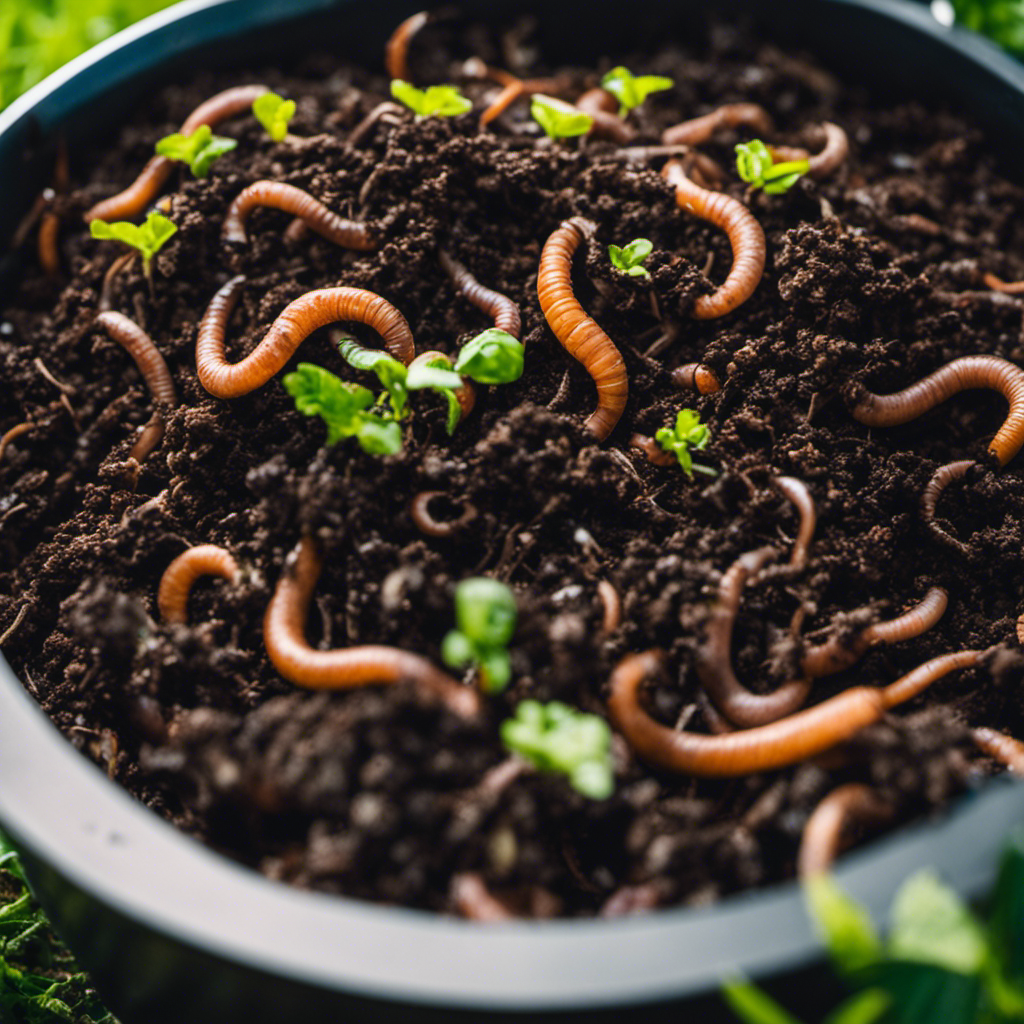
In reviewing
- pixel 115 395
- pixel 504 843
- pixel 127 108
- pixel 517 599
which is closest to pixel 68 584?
pixel 115 395

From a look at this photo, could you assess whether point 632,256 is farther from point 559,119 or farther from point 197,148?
point 197,148

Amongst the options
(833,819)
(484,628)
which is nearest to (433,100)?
(484,628)

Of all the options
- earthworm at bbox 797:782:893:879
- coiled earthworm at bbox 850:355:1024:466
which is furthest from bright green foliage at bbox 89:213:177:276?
earthworm at bbox 797:782:893:879

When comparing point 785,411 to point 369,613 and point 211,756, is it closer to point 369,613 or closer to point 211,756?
point 369,613

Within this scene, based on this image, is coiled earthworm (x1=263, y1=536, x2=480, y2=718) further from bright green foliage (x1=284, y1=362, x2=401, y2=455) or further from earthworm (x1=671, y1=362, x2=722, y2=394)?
earthworm (x1=671, y1=362, x2=722, y2=394)

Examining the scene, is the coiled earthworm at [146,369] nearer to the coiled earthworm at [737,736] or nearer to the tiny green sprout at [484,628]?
the tiny green sprout at [484,628]

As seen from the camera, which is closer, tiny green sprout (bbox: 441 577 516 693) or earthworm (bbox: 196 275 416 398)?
tiny green sprout (bbox: 441 577 516 693)
